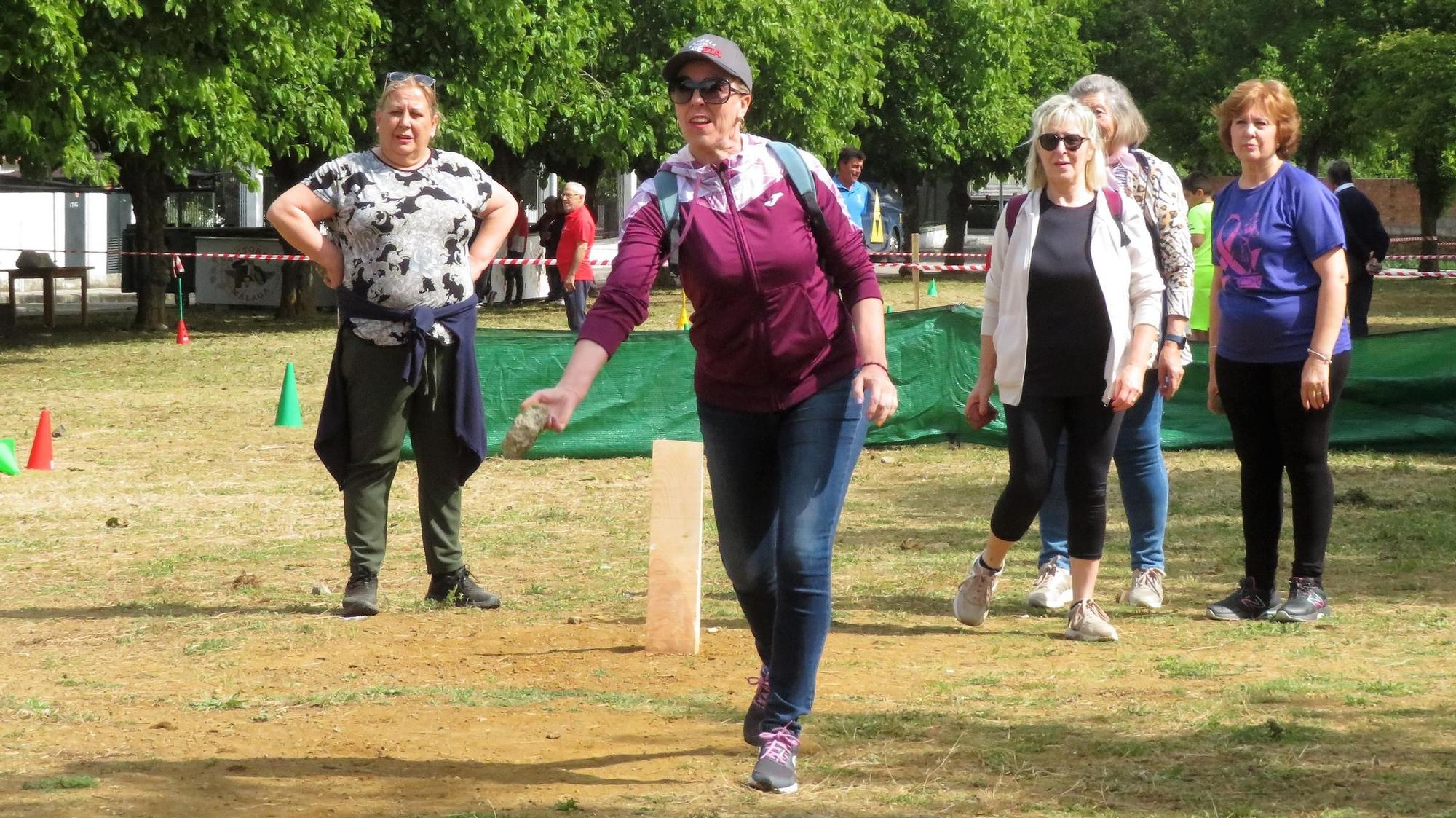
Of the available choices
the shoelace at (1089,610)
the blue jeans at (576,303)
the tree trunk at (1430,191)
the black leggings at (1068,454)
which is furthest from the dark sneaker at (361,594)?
the tree trunk at (1430,191)

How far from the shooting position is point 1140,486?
687 cm

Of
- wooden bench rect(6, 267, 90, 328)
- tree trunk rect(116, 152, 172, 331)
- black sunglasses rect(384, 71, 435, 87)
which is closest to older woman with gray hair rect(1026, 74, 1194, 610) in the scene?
black sunglasses rect(384, 71, 435, 87)

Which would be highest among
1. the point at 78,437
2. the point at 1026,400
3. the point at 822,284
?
the point at 822,284

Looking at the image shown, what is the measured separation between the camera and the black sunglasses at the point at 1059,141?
5.89 m

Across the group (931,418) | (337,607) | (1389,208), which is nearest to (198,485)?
(337,607)

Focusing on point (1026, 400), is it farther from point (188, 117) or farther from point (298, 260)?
point (298, 260)

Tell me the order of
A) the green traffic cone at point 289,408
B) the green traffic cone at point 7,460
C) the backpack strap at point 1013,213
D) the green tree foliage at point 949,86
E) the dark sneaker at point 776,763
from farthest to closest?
1. the green tree foliage at point 949,86
2. the green traffic cone at point 289,408
3. the green traffic cone at point 7,460
4. the backpack strap at point 1013,213
5. the dark sneaker at point 776,763

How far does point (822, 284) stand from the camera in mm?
4461

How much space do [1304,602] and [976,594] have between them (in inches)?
46.9

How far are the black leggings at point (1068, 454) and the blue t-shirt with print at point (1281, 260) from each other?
711 millimetres

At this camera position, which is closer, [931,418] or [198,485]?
[198,485]

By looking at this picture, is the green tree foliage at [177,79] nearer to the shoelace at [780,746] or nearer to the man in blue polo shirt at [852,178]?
the man in blue polo shirt at [852,178]

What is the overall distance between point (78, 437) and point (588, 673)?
813 centimetres

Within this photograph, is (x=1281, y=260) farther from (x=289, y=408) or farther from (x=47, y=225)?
(x=47, y=225)
